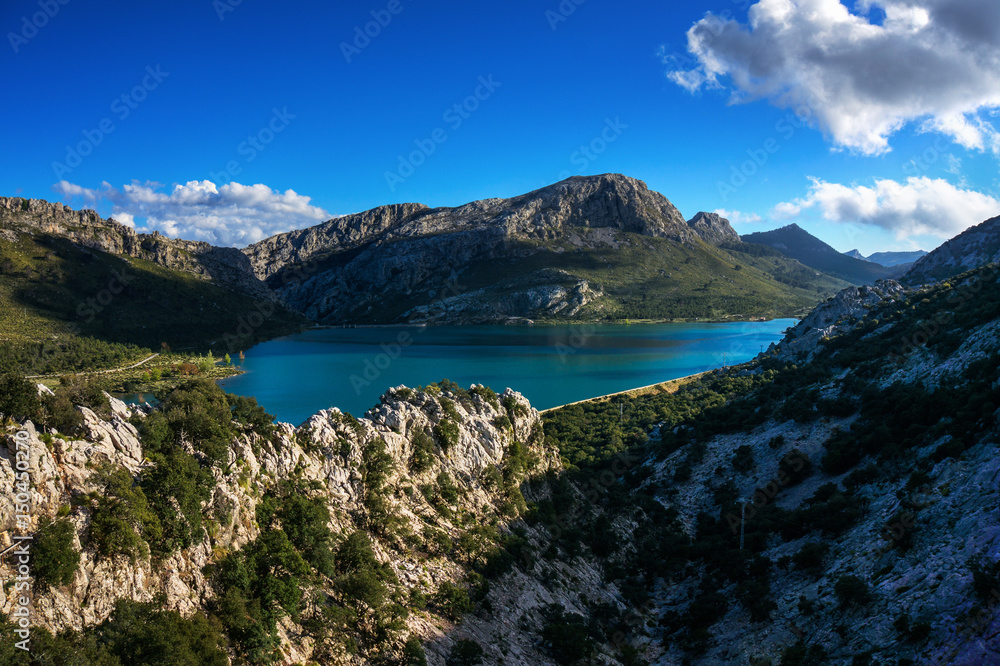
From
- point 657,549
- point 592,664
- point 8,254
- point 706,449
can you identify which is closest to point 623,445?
point 706,449

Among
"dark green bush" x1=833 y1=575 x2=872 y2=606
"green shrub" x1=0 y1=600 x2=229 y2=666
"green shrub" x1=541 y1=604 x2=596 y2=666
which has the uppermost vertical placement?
"green shrub" x1=0 y1=600 x2=229 y2=666

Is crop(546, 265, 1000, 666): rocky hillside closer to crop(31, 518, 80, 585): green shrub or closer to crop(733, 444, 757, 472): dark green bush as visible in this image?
crop(733, 444, 757, 472): dark green bush

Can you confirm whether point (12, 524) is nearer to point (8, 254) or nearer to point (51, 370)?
point (51, 370)

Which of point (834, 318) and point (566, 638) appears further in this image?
point (834, 318)

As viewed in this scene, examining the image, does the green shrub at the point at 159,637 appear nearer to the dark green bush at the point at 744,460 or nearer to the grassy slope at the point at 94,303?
the dark green bush at the point at 744,460

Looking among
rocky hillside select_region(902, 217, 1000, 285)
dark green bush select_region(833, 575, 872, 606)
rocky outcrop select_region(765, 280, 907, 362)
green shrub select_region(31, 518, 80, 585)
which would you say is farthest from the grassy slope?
rocky hillside select_region(902, 217, 1000, 285)

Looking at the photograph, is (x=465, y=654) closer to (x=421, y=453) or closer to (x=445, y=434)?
(x=421, y=453)

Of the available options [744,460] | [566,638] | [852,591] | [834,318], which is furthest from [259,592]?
[834,318]
